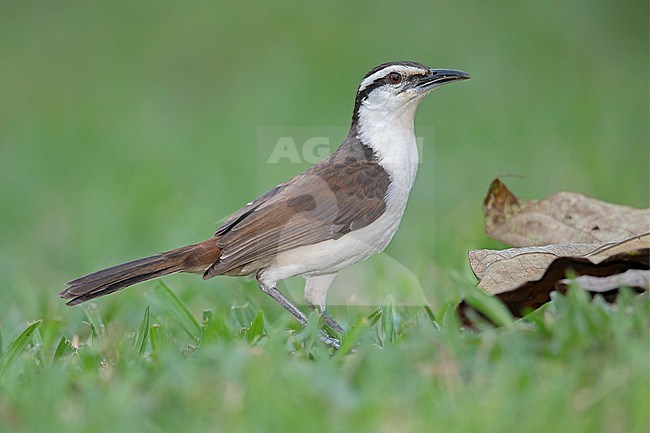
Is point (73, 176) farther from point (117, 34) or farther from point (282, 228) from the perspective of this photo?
point (282, 228)

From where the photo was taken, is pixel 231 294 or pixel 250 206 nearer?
pixel 250 206

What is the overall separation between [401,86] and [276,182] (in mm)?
3234

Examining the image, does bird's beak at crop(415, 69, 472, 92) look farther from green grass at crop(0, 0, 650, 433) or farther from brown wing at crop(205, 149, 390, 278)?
green grass at crop(0, 0, 650, 433)

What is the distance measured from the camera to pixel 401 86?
5.34 meters

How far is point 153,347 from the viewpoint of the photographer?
168 inches

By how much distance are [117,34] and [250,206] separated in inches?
349

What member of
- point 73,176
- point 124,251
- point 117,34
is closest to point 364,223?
point 124,251

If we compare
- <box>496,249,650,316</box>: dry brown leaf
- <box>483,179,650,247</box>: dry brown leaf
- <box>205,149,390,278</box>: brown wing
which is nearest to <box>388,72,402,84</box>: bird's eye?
<box>205,149,390,278</box>: brown wing

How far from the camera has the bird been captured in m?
4.79

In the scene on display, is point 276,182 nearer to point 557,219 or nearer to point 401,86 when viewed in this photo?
point 401,86

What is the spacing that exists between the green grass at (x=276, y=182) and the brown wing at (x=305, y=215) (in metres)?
0.37

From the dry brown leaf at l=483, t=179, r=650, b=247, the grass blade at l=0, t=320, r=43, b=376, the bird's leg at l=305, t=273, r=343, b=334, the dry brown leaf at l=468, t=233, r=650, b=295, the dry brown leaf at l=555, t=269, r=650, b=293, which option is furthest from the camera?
the bird's leg at l=305, t=273, r=343, b=334

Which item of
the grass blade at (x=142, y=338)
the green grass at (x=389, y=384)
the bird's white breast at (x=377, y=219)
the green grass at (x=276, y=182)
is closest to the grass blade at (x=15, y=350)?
the green grass at (x=276, y=182)

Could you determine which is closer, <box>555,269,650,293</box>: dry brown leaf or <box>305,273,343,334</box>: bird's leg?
<box>555,269,650,293</box>: dry brown leaf
